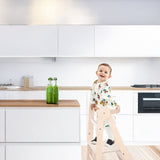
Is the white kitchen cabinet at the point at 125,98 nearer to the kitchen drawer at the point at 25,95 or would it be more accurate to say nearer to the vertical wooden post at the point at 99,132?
the kitchen drawer at the point at 25,95

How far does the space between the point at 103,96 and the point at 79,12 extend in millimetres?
2418

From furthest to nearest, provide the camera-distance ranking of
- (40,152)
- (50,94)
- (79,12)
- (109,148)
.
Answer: (79,12)
(109,148)
(50,94)
(40,152)

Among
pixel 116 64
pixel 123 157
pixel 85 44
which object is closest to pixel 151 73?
pixel 116 64

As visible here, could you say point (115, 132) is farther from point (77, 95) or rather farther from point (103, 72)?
point (77, 95)

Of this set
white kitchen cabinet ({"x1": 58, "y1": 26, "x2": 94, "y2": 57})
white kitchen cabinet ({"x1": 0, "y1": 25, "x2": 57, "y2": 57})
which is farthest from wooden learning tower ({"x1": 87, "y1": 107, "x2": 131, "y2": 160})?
white kitchen cabinet ({"x1": 0, "y1": 25, "x2": 57, "y2": 57})

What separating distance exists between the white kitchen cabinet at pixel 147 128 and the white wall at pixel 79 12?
1.73 meters

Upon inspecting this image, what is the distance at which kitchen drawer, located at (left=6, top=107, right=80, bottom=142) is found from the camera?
87.5 inches

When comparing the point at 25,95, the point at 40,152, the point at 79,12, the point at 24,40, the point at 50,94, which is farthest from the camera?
the point at 79,12

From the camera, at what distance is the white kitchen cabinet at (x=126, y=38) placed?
Result: 412cm

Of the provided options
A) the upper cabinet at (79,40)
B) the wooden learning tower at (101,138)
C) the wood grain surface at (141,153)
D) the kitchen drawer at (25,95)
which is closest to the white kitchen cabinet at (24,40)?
the upper cabinet at (79,40)

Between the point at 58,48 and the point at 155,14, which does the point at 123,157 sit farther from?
the point at 155,14

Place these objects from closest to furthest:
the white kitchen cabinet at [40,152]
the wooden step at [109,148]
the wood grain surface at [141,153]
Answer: the white kitchen cabinet at [40,152], the wooden step at [109,148], the wood grain surface at [141,153]

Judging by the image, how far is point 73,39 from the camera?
4125 millimetres

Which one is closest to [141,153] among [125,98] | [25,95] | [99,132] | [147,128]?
[147,128]
